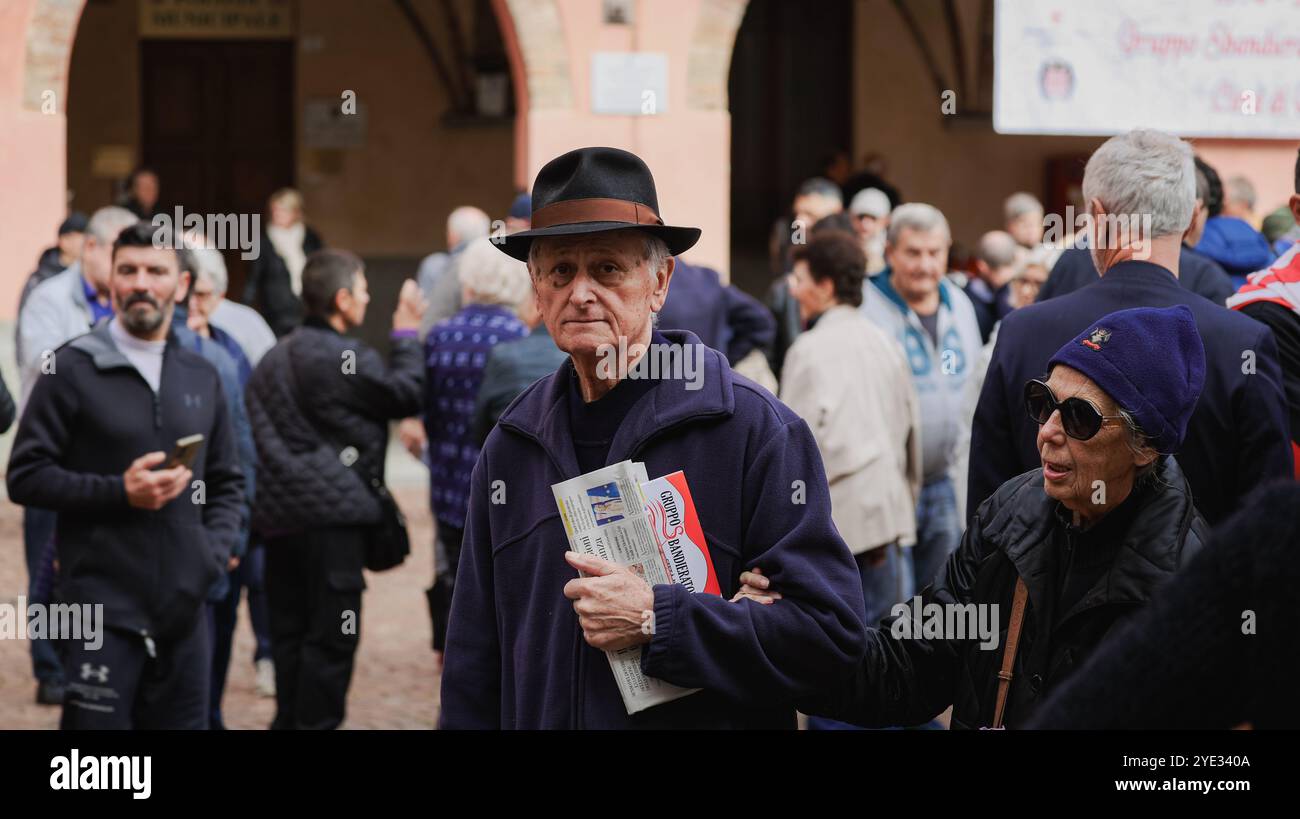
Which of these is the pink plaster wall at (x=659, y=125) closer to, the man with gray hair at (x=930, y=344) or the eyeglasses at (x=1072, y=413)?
the man with gray hair at (x=930, y=344)

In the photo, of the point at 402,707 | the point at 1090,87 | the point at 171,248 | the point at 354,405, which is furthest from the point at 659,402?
the point at 1090,87

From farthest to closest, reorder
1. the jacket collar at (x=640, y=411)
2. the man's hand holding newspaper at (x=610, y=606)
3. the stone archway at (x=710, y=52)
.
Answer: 1. the stone archway at (x=710, y=52)
2. the jacket collar at (x=640, y=411)
3. the man's hand holding newspaper at (x=610, y=606)

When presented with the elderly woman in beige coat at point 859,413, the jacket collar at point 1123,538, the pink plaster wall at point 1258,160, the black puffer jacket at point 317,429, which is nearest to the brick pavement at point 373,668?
the black puffer jacket at point 317,429

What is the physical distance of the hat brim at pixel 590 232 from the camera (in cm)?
290

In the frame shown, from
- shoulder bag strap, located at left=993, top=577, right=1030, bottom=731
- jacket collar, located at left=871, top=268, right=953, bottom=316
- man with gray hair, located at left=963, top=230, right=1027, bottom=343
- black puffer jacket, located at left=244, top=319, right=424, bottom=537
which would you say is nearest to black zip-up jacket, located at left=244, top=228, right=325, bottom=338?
man with gray hair, located at left=963, top=230, right=1027, bottom=343

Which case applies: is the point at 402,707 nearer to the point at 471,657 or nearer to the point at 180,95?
the point at 471,657

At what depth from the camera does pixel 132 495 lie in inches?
203

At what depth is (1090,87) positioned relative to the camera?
500 inches

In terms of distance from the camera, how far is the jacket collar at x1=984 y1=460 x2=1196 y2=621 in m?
2.82

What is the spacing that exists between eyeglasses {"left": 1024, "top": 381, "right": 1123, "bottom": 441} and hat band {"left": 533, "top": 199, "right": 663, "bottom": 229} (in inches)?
29.8

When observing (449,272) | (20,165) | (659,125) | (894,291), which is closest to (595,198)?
(894,291)

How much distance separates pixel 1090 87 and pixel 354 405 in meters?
7.95

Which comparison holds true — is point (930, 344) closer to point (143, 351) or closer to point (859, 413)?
point (859, 413)

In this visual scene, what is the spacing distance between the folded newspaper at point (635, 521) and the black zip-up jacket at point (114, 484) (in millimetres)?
2724
